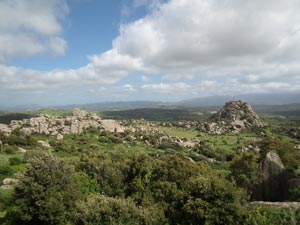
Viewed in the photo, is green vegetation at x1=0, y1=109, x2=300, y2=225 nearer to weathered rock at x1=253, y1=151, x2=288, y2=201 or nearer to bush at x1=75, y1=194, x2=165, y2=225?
bush at x1=75, y1=194, x2=165, y2=225

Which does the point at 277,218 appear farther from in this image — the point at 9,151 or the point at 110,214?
the point at 9,151

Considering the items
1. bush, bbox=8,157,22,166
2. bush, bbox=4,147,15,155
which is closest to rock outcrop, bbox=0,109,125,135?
bush, bbox=4,147,15,155

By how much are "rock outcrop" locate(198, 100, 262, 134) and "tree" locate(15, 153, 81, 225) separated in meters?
129

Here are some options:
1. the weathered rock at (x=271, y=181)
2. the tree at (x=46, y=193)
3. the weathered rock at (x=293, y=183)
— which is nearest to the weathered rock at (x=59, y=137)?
the tree at (x=46, y=193)

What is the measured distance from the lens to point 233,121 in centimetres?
16412

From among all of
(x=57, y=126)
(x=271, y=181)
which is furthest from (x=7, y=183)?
(x=57, y=126)

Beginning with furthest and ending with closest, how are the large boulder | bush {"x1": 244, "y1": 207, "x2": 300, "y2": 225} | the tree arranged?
the large boulder
the tree
bush {"x1": 244, "y1": 207, "x2": 300, "y2": 225}

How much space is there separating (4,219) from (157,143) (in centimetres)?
8536

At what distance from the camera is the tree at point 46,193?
27.4 metres

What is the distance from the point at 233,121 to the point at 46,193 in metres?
149

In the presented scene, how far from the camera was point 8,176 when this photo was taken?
162 feet

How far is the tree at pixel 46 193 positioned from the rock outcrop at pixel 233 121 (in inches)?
5066

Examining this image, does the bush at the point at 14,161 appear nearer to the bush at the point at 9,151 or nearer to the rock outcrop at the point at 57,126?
the bush at the point at 9,151

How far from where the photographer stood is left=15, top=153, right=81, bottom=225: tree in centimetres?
2741
